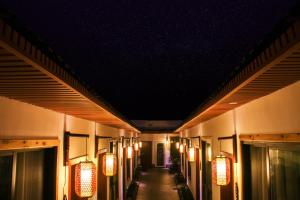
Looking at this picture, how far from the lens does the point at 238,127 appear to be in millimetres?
8492

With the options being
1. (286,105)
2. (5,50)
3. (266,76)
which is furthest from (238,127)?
(5,50)

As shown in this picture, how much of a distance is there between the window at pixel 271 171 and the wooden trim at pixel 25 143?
4.39 metres

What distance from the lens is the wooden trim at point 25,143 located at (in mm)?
4840

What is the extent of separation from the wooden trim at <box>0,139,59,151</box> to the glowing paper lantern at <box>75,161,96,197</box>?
1459 mm

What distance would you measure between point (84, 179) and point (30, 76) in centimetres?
523

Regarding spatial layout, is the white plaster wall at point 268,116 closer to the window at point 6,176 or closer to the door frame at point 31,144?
the door frame at point 31,144

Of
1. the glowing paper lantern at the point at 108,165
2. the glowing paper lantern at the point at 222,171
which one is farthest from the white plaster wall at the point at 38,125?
the glowing paper lantern at the point at 222,171

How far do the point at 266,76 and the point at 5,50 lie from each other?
305 cm

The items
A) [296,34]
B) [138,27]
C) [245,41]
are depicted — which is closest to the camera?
[296,34]

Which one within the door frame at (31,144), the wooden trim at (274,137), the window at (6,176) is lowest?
the window at (6,176)

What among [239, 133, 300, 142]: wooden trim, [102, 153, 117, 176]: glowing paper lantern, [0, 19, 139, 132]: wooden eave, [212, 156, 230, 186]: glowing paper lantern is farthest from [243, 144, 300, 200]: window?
[102, 153, 117, 176]: glowing paper lantern

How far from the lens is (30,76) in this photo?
3.67 metres

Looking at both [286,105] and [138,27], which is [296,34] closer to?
[286,105]

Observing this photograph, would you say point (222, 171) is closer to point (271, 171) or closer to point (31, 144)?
point (271, 171)
